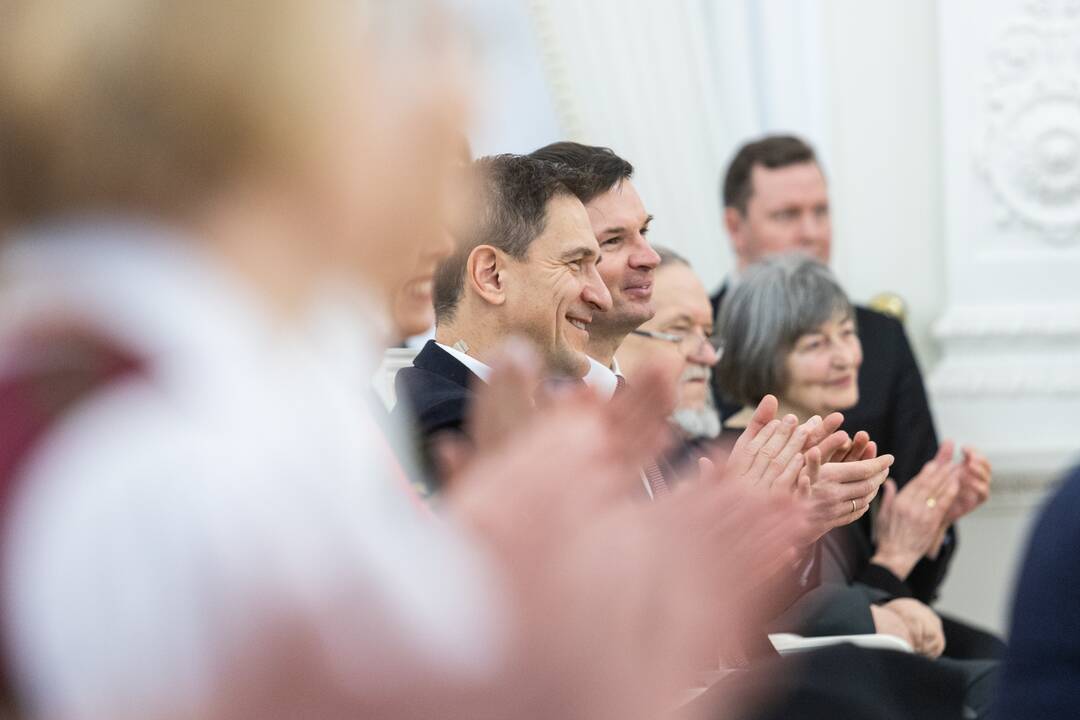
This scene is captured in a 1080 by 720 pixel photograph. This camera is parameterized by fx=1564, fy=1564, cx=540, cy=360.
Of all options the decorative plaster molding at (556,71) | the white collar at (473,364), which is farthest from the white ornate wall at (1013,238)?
the white collar at (473,364)

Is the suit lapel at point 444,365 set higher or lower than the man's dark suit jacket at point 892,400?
higher

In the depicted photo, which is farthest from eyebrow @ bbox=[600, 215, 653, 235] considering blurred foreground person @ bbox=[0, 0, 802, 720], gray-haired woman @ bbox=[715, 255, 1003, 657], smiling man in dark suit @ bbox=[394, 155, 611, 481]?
blurred foreground person @ bbox=[0, 0, 802, 720]

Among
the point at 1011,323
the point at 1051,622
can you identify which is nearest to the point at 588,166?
the point at 1051,622

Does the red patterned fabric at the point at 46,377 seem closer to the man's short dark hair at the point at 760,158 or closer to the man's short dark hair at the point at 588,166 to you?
the man's short dark hair at the point at 588,166

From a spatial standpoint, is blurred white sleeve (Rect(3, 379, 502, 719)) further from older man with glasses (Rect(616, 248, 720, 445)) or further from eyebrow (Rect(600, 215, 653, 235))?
older man with glasses (Rect(616, 248, 720, 445))

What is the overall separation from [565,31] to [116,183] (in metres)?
3.64

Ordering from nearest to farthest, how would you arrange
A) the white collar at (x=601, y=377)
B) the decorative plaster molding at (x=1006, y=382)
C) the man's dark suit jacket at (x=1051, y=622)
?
the man's dark suit jacket at (x=1051, y=622), the white collar at (x=601, y=377), the decorative plaster molding at (x=1006, y=382)

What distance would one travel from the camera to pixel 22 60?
84cm

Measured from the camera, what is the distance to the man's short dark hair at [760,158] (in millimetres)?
4148

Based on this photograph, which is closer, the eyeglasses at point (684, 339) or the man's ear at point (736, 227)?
the eyeglasses at point (684, 339)

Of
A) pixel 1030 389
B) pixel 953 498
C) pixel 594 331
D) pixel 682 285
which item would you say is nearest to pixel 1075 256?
pixel 1030 389

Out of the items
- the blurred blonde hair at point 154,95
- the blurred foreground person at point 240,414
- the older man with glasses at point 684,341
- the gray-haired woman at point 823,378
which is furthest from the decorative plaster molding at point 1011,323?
the blurred blonde hair at point 154,95

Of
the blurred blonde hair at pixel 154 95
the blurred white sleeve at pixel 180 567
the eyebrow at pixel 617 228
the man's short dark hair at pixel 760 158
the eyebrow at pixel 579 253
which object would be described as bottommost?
the man's short dark hair at pixel 760 158

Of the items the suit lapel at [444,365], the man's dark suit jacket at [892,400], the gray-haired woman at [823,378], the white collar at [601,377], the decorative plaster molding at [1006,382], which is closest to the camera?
the suit lapel at [444,365]
